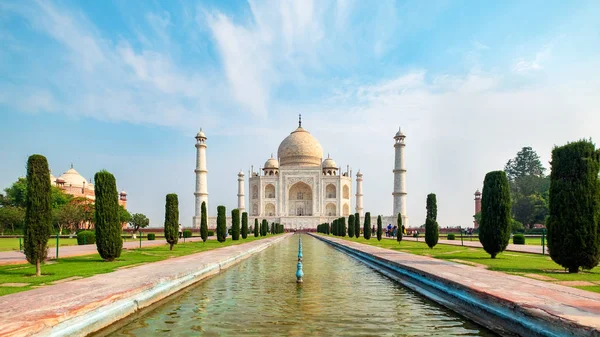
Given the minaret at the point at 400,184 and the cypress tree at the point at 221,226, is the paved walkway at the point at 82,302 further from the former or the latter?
the minaret at the point at 400,184

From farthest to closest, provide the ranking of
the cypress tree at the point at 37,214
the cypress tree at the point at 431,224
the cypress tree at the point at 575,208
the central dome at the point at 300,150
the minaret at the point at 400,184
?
the central dome at the point at 300,150 → the minaret at the point at 400,184 → the cypress tree at the point at 431,224 → the cypress tree at the point at 575,208 → the cypress tree at the point at 37,214

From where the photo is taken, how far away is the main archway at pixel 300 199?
5325 cm

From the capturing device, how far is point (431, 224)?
49.5ft

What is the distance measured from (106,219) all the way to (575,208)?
31.4 feet

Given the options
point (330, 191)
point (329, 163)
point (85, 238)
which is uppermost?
point (329, 163)

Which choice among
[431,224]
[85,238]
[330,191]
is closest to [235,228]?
[85,238]

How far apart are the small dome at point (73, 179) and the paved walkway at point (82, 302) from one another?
5820cm

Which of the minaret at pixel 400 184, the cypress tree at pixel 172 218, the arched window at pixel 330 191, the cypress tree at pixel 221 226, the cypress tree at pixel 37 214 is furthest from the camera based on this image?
the arched window at pixel 330 191

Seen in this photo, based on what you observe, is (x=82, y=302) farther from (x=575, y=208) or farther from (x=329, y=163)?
(x=329, y=163)

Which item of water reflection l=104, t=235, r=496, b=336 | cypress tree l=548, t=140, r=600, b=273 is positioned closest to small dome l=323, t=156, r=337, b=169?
cypress tree l=548, t=140, r=600, b=273

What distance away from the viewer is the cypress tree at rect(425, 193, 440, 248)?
48.7 feet

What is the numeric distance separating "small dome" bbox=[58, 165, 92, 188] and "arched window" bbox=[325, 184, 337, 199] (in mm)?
32855

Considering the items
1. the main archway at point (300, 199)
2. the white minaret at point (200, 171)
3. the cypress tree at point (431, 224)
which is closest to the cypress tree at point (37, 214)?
the cypress tree at point (431, 224)

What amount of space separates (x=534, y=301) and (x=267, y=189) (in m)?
49.5
